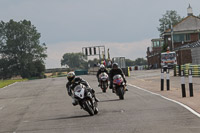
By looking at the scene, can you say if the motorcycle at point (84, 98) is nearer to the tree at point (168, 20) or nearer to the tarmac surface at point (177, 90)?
the tarmac surface at point (177, 90)

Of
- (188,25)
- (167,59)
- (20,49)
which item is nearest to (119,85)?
(167,59)

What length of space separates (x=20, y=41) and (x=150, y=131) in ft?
384

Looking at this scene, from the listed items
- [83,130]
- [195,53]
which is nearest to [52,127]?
[83,130]

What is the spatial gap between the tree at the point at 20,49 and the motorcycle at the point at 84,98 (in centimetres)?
10684

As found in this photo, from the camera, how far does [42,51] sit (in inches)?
5025

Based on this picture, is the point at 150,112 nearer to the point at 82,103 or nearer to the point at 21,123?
the point at 82,103

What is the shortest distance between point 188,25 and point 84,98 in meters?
83.5

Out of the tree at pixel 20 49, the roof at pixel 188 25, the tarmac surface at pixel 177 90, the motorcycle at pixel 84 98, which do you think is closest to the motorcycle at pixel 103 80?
the tarmac surface at pixel 177 90

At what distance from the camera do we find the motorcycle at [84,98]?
47.2ft

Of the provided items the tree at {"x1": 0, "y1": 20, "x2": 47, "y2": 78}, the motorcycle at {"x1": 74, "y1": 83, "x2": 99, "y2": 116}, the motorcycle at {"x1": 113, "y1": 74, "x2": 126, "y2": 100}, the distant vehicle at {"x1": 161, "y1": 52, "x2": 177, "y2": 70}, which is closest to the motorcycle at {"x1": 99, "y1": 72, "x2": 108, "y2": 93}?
the motorcycle at {"x1": 113, "y1": 74, "x2": 126, "y2": 100}

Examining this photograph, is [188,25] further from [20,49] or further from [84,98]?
[84,98]

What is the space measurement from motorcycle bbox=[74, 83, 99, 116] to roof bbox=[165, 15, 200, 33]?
80849mm

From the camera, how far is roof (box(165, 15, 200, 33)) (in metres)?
94.6

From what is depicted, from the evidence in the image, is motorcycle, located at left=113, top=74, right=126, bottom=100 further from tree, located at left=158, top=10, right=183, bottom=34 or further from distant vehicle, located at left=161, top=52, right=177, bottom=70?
tree, located at left=158, top=10, right=183, bottom=34
